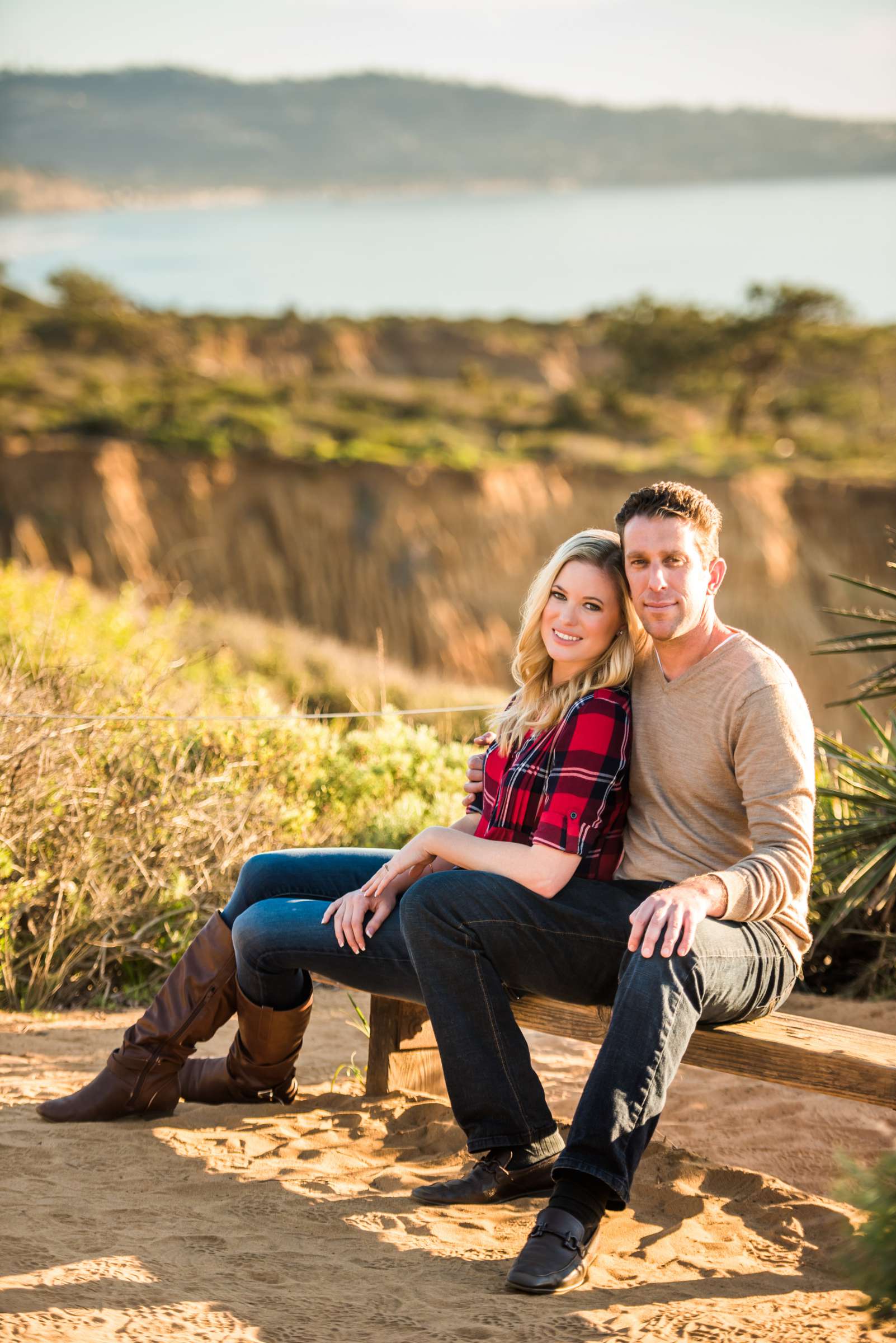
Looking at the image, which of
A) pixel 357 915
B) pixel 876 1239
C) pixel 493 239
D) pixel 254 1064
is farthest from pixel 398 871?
pixel 493 239

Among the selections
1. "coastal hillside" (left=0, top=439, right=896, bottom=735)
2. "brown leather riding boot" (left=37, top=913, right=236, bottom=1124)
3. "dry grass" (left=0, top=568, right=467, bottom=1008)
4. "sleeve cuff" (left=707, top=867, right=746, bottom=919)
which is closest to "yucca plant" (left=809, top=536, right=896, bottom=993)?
"sleeve cuff" (left=707, top=867, right=746, bottom=919)

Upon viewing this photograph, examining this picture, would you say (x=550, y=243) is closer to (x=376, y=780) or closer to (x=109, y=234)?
(x=109, y=234)

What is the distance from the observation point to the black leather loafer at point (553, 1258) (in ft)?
8.48

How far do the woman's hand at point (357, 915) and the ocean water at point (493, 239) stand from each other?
63983 mm

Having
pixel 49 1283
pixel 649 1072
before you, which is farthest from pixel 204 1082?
pixel 649 1072

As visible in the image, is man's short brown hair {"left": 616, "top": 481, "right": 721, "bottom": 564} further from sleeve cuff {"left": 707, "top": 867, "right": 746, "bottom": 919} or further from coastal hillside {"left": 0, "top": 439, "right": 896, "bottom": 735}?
coastal hillside {"left": 0, "top": 439, "right": 896, "bottom": 735}

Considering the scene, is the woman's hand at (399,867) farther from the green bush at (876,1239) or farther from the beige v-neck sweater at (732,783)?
the green bush at (876,1239)

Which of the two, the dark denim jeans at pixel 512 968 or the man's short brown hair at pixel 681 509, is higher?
the man's short brown hair at pixel 681 509

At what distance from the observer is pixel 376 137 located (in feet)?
368

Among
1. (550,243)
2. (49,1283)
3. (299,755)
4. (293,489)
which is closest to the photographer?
(49,1283)

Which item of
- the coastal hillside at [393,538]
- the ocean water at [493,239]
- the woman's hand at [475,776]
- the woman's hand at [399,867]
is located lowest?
the woman's hand at [399,867]

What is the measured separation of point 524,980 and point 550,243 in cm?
11427

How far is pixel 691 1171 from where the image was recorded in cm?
335

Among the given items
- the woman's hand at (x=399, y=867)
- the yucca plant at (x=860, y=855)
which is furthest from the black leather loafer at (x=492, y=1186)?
the yucca plant at (x=860, y=855)
